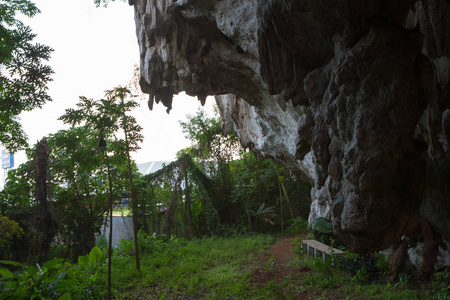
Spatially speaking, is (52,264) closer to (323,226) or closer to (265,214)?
(323,226)

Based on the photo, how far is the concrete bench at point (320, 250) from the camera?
21.0 feet

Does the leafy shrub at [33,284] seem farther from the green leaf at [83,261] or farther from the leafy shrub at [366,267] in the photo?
the leafy shrub at [366,267]

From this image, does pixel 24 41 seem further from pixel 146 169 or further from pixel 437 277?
pixel 146 169

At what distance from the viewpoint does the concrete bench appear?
639cm

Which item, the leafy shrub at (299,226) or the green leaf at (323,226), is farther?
the leafy shrub at (299,226)

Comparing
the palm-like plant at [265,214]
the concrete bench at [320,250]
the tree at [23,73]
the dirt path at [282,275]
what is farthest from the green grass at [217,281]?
the palm-like plant at [265,214]

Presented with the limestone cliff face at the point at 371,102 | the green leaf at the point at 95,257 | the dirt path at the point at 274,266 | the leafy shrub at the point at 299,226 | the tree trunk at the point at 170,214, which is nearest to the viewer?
the limestone cliff face at the point at 371,102

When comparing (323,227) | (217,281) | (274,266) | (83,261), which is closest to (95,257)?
(83,261)

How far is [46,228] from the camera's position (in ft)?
26.8

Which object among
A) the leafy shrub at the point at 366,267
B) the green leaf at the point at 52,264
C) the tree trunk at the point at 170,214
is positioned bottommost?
the leafy shrub at the point at 366,267

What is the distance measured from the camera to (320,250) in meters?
6.87

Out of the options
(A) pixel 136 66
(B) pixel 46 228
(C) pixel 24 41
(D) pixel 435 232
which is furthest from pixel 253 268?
(A) pixel 136 66

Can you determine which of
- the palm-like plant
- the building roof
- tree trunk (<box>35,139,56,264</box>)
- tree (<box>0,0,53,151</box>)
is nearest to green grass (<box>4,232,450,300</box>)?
tree trunk (<box>35,139,56,264</box>)

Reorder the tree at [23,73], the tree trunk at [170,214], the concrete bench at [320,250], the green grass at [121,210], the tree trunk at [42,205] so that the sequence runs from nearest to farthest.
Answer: the tree at [23,73]
the concrete bench at [320,250]
the tree trunk at [42,205]
the green grass at [121,210]
the tree trunk at [170,214]
